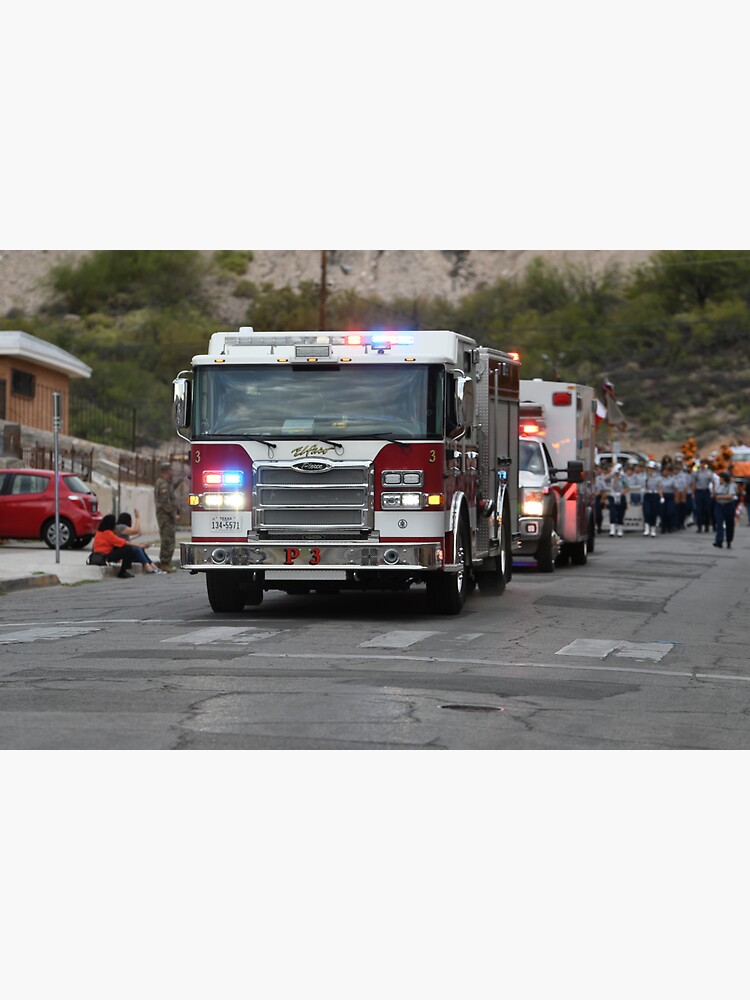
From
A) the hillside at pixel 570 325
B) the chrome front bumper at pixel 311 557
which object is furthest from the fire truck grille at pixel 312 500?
the hillside at pixel 570 325

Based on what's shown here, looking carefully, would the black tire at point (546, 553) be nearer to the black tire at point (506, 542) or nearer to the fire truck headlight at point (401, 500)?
the black tire at point (506, 542)

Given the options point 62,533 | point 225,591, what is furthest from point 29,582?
point 62,533

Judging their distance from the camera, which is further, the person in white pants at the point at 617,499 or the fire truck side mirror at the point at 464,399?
the person in white pants at the point at 617,499

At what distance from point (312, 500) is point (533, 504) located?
10101 millimetres

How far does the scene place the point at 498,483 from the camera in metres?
20.9

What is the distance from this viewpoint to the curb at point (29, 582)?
23359mm

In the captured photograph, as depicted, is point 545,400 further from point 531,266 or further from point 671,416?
point 531,266

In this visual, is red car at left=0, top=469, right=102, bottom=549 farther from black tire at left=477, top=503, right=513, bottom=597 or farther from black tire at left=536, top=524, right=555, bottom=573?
black tire at left=477, top=503, right=513, bottom=597

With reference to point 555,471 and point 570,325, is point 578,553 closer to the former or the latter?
point 555,471

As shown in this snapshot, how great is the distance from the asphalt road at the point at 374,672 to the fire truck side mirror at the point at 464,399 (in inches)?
84.0

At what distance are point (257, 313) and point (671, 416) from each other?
35.5 m

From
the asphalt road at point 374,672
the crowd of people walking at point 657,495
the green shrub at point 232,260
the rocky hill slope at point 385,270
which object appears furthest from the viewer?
the green shrub at point 232,260

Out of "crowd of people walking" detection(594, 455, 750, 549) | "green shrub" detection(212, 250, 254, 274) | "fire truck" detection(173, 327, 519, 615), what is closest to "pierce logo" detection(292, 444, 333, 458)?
"fire truck" detection(173, 327, 519, 615)

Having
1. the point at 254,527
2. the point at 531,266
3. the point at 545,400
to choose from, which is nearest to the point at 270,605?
the point at 254,527
